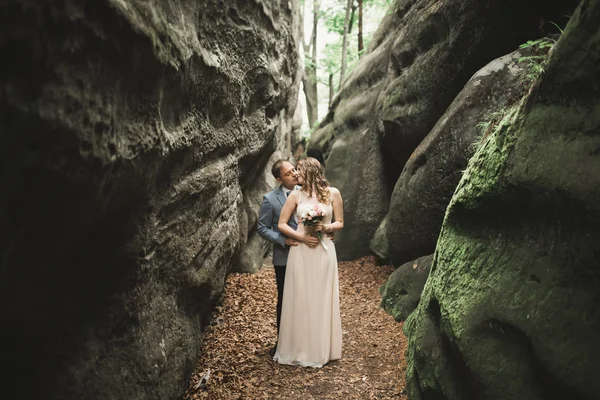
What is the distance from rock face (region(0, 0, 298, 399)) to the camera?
236 centimetres

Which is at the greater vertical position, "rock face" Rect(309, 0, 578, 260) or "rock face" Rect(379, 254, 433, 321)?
"rock face" Rect(309, 0, 578, 260)

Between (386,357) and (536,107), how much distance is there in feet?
13.5

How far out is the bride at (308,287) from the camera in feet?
19.3

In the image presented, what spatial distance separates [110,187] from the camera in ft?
10.4

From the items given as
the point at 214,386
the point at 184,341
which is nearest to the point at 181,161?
the point at 184,341

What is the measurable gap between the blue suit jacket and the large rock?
9.12 ft

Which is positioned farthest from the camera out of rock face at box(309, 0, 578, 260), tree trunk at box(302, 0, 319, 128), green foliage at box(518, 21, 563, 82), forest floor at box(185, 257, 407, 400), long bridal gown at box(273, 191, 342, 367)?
tree trunk at box(302, 0, 319, 128)

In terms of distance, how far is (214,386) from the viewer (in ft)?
16.9

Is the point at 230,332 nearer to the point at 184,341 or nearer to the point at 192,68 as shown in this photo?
the point at 184,341

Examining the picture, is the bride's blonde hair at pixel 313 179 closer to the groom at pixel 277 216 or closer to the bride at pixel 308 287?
the bride at pixel 308 287

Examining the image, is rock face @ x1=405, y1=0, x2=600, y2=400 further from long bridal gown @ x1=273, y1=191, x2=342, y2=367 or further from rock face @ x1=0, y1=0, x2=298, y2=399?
rock face @ x1=0, y1=0, x2=298, y2=399

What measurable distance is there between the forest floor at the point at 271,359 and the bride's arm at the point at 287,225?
5.88ft

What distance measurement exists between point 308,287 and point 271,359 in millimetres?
1222

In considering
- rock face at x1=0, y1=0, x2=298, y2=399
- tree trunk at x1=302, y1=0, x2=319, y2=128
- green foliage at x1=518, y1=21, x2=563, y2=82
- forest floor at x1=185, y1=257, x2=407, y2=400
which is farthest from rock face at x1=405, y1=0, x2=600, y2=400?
tree trunk at x1=302, y1=0, x2=319, y2=128
